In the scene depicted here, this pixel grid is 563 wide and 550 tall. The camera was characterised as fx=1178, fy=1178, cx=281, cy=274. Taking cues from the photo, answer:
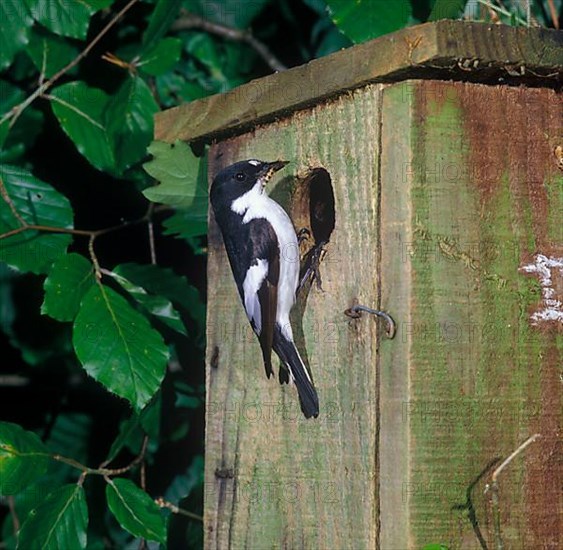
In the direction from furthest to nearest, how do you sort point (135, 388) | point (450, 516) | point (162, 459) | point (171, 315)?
point (162, 459), point (171, 315), point (135, 388), point (450, 516)

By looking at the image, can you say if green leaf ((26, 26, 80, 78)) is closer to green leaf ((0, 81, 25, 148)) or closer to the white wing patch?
green leaf ((0, 81, 25, 148))

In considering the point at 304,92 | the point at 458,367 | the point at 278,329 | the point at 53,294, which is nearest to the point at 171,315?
the point at 53,294

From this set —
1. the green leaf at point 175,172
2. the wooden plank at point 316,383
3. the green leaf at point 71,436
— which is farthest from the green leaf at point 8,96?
the green leaf at point 71,436

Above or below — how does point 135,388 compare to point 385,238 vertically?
below

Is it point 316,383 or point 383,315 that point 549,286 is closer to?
point 383,315

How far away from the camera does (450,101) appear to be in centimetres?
179

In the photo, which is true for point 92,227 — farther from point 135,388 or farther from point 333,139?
point 333,139

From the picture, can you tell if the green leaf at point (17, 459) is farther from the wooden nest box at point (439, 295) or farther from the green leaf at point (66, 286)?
the wooden nest box at point (439, 295)

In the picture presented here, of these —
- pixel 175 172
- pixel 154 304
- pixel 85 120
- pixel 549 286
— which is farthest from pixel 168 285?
pixel 549 286

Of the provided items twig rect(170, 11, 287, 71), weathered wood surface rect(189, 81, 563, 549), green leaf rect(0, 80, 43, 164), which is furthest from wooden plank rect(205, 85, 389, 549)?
twig rect(170, 11, 287, 71)

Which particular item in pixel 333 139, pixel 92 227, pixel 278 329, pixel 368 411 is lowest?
pixel 368 411

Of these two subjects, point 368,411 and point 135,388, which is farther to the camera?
point 135,388

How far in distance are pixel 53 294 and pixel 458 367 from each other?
32.0 inches

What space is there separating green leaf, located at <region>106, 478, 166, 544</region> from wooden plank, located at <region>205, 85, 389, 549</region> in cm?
12
